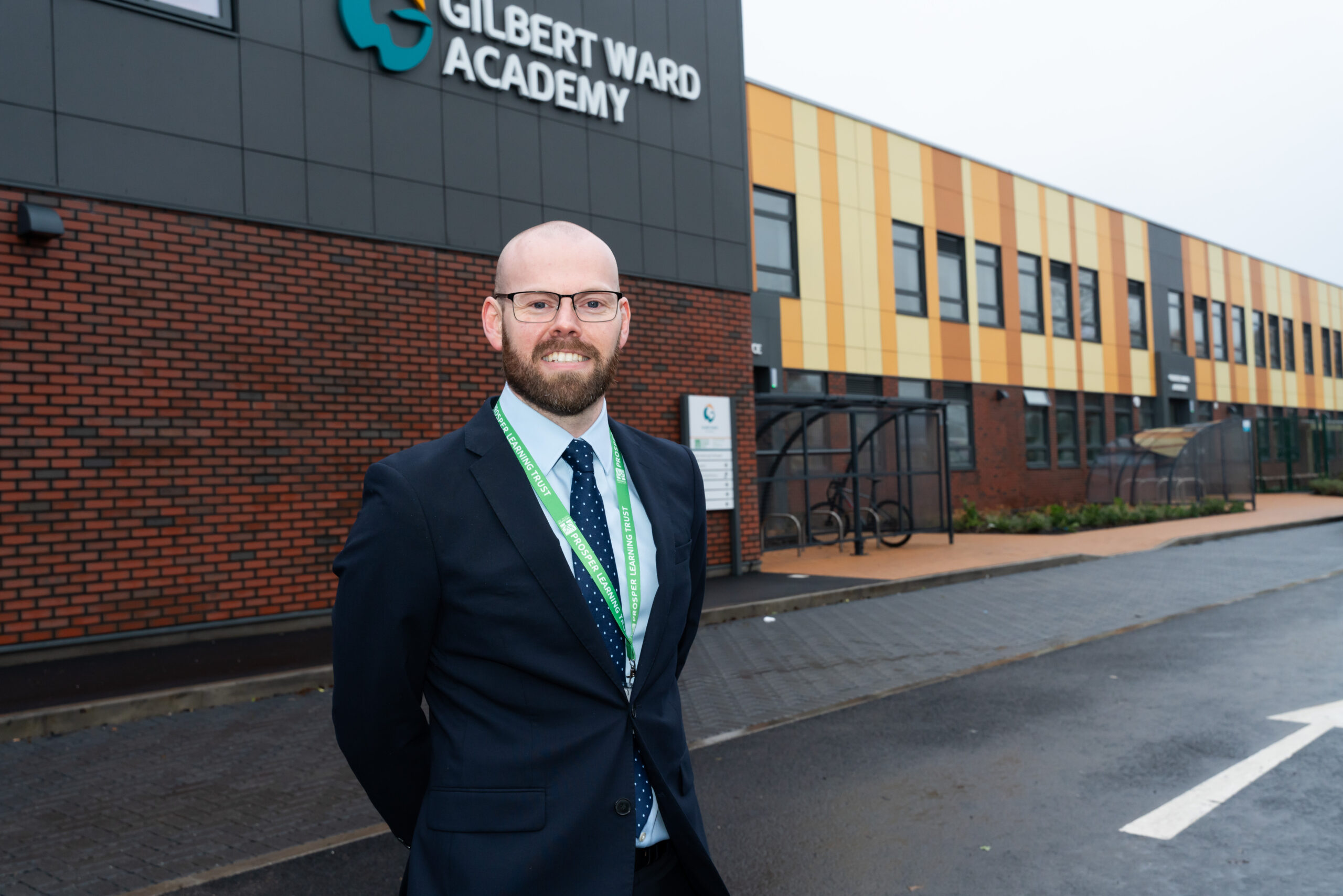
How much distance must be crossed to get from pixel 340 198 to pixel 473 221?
151 cm

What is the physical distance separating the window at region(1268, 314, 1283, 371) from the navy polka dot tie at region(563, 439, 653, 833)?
4469cm

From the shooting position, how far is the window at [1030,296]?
26688mm

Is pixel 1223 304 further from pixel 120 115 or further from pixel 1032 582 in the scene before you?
pixel 120 115

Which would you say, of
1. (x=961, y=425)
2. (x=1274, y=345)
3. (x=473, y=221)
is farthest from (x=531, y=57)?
(x=1274, y=345)

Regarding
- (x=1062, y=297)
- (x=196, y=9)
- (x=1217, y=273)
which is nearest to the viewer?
(x=196, y=9)

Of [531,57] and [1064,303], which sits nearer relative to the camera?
[531,57]

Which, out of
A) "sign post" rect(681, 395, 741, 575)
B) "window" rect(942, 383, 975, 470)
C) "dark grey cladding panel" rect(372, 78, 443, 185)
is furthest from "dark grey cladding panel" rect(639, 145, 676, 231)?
"window" rect(942, 383, 975, 470)

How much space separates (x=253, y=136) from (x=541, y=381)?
8.43 metres

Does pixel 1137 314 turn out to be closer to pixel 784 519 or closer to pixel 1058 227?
pixel 1058 227

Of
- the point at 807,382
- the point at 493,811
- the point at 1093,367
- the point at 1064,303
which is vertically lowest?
the point at 493,811

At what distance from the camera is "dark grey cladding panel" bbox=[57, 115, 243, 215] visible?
8055mm

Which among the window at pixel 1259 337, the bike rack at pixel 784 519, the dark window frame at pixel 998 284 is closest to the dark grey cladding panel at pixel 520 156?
the bike rack at pixel 784 519

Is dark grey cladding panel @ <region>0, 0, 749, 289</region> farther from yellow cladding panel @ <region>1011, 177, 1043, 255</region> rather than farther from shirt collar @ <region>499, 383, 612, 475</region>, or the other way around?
yellow cladding panel @ <region>1011, 177, 1043, 255</region>

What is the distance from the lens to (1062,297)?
2820 centimetres
